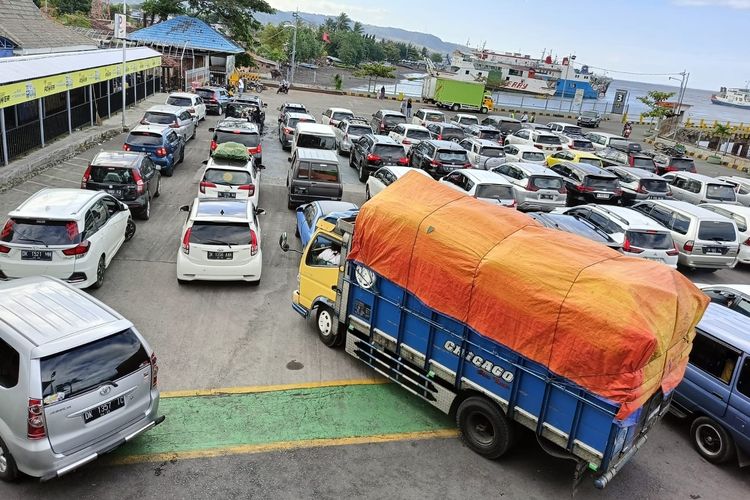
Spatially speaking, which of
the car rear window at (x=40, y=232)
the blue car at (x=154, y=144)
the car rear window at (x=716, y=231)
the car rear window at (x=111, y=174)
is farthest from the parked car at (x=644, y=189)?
the car rear window at (x=40, y=232)

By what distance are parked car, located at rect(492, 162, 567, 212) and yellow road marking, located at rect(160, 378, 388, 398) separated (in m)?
10.9

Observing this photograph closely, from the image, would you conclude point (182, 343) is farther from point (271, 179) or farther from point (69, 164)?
point (69, 164)

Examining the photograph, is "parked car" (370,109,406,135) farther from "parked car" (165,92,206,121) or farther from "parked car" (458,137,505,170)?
"parked car" (165,92,206,121)

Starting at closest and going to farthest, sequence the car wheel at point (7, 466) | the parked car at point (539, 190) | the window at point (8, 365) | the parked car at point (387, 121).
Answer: the window at point (8, 365)
the car wheel at point (7, 466)
the parked car at point (539, 190)
the parked car at point (387, 121)

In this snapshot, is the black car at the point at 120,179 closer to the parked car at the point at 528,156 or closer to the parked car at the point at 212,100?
the parked car at the point at 528,156

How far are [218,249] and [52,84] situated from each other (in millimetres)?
12869

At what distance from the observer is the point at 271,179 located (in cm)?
2020

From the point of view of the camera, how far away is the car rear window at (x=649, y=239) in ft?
44.5

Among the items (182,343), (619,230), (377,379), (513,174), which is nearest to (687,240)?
(619,230)

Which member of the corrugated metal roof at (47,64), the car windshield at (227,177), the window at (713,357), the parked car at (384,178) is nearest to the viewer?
the window at (713,357)

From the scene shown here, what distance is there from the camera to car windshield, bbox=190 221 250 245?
35.8 ft

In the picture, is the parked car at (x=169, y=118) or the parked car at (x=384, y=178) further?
the parked car at (x=169, y=118)

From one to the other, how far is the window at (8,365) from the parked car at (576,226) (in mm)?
10971

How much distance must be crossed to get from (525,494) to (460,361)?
165cm
